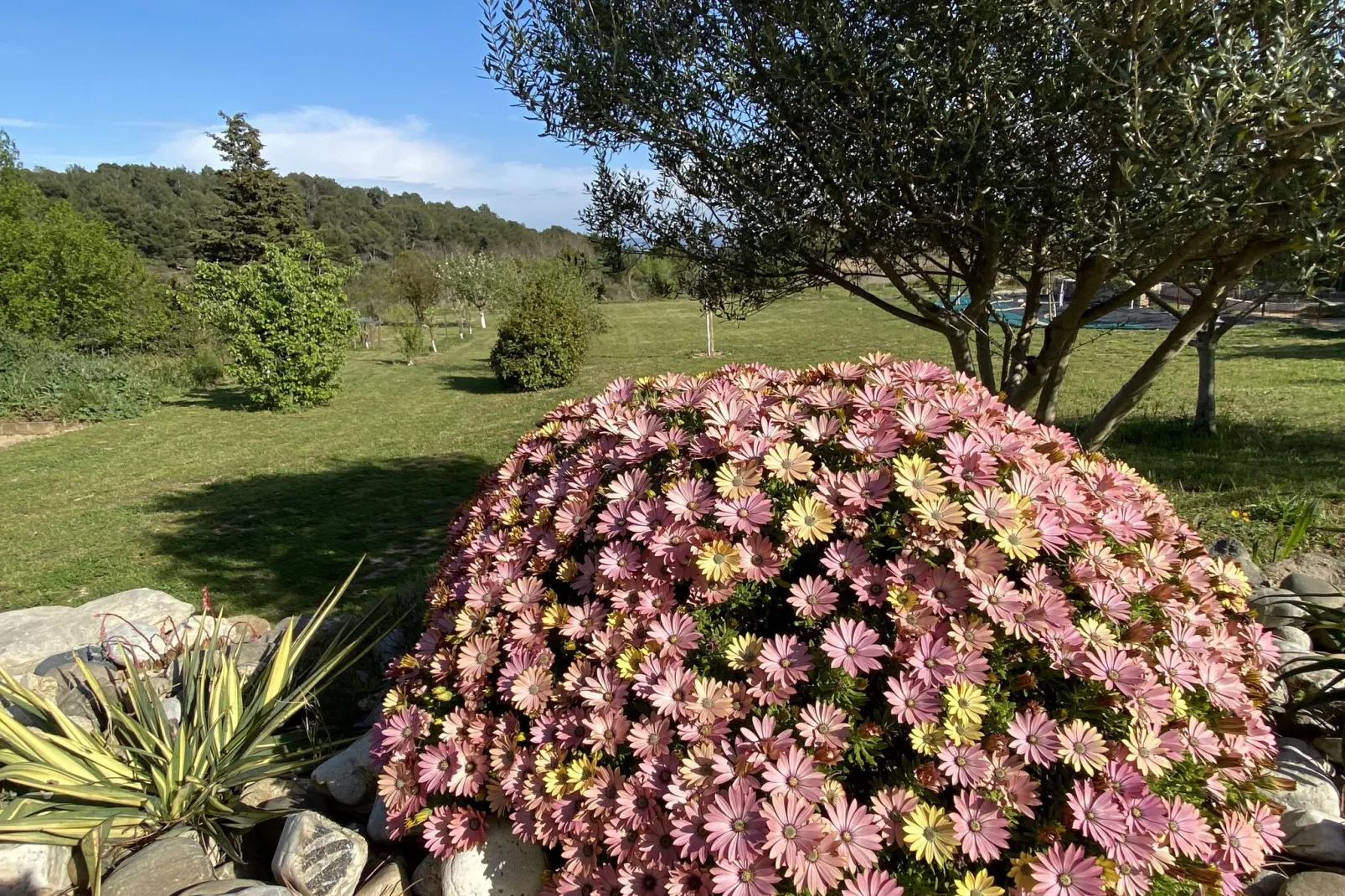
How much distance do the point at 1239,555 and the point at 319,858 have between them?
12.8ft

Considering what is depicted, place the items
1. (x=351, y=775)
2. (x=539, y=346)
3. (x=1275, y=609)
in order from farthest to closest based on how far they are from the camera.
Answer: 1. (x=539, y=346)
2. (x=1275, y=609)
3. (x=351, y=775)

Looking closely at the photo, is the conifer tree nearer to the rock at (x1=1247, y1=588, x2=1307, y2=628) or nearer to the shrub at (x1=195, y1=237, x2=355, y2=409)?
the shrub at (x1=195, y1=237, x2=355, y2=409)

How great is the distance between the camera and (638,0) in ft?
12.8

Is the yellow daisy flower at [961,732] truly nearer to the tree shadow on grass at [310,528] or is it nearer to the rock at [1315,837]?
the rock at [1315,837]

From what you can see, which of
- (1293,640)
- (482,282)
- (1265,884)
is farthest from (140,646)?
(482,282)

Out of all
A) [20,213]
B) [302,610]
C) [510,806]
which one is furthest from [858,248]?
[20,213]

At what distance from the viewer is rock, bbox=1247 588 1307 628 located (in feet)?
9.55

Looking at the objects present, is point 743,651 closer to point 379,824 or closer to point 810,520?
point 810,520

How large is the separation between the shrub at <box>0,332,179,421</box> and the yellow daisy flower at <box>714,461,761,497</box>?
709 inches

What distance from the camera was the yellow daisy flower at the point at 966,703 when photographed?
1449 mm

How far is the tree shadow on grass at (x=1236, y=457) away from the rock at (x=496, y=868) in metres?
5.46

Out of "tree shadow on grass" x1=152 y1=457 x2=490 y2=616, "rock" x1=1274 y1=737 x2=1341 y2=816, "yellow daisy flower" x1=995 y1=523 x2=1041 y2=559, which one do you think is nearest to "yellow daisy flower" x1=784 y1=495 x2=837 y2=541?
"yellow daisy flower" x1=995 y1=523 x2=1041 y2=559

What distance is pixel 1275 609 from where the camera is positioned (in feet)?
9.76

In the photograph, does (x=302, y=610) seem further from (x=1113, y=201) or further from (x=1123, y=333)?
(x=1123, y=333)
